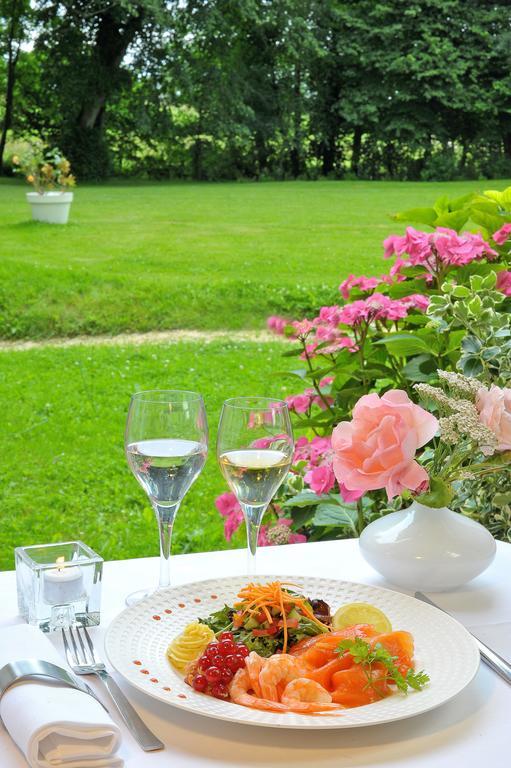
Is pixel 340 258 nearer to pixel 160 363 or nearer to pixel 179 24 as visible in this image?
pixel 160 363

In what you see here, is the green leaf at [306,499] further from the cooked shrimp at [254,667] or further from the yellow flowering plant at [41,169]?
the yellow flowering plant at [41,169]

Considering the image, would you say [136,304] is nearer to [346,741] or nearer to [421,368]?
[421,368]

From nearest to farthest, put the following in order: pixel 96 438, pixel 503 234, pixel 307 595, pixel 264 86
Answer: pixel 307 595 → pixel 503 234 → pixel 96 438 → pixel 264 86

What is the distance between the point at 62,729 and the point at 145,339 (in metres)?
4.35

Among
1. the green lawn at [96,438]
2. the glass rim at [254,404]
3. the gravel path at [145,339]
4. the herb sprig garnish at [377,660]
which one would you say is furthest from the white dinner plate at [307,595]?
the gravel path at [145,339]

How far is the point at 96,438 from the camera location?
344cm

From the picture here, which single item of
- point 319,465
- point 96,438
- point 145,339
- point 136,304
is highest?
point 319,465

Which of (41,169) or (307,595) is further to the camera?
(41,169)

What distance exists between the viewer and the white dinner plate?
1.69ft

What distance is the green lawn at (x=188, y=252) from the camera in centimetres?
501

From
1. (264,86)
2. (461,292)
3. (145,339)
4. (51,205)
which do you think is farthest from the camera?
(264,86)

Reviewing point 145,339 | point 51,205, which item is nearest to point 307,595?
point 145,339

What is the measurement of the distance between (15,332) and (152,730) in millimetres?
4461

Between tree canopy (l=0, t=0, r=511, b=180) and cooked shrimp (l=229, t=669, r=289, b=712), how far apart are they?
7108 millimetres
